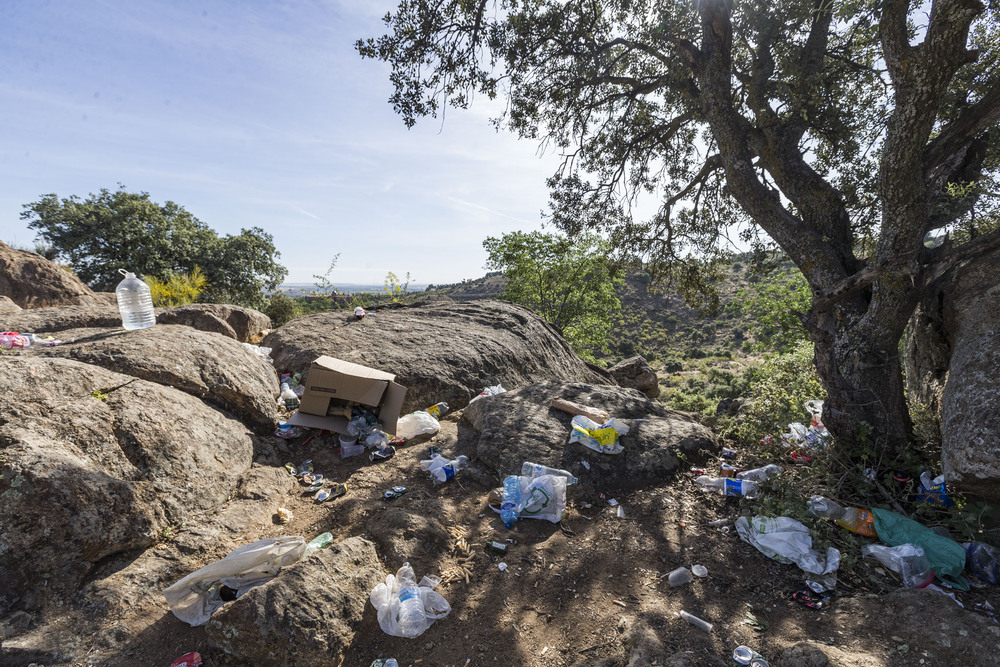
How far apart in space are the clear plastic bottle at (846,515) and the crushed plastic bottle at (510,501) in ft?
7.51

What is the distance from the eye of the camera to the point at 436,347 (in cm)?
621

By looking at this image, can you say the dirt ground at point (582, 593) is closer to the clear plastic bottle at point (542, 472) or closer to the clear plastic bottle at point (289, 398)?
the clear plastic bottle at point (542, 472)

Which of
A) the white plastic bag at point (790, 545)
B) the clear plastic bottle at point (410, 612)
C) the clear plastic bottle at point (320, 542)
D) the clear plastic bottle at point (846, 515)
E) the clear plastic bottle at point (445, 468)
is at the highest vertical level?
the clear plastic bottle at point (846, 515)

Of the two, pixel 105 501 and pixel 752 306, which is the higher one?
pixel 752 306

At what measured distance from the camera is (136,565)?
2.50 metres

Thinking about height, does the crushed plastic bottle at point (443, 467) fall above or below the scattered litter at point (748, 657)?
above

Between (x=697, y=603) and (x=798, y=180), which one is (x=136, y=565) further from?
(x=798, y=180)

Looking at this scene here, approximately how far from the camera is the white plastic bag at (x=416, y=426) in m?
4.68

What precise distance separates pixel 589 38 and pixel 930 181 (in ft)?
13.5

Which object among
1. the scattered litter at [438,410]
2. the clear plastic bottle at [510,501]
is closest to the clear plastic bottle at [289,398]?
the scattered litter at [438,410]

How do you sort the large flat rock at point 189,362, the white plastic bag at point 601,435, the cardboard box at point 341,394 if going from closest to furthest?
the large flat rock at point 189,362 → the white plastic bag at point 601,435 → the cardboard box at point 341,394

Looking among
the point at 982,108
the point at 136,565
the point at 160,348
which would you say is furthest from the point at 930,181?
the point at 160,348

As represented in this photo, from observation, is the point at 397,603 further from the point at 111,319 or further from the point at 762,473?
the point at 111,319

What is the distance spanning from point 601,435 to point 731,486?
118 centimetres
